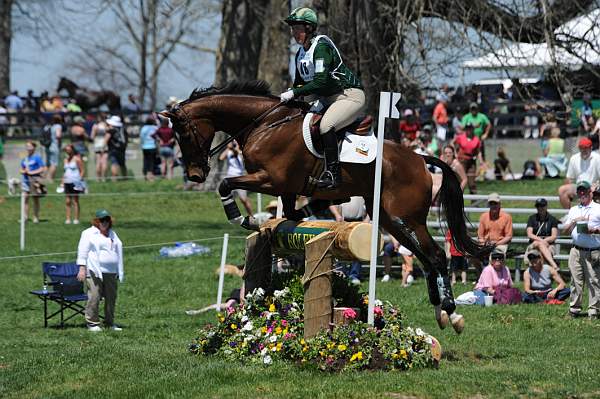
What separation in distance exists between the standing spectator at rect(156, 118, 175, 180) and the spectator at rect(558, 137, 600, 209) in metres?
14.9

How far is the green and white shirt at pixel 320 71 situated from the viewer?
37.0 ft

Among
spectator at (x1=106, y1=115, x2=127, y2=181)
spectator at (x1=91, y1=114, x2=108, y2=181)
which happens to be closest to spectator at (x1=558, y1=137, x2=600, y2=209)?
spectator at (x1=106, y1=115, x2=127, y2=181)

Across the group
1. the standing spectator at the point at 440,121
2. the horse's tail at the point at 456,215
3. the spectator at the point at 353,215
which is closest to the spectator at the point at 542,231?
the spectator at the point at 353,215

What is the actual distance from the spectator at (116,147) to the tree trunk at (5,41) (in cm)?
1960

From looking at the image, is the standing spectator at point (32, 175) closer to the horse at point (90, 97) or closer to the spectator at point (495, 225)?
the spectator at point (495, 225)

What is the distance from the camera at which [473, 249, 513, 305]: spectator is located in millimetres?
17016

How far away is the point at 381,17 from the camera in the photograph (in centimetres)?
2223

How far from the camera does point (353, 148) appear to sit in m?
11.8

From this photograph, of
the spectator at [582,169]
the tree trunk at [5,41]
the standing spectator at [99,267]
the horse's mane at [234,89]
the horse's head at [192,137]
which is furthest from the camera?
the tree trunk at [5,41]

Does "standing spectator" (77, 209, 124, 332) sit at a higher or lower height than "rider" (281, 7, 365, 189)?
lower

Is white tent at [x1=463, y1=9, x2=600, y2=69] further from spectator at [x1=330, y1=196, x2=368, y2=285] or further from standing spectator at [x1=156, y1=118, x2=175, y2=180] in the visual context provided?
standing spectator at [x1=156, y1=118, x2=175, y2=180]

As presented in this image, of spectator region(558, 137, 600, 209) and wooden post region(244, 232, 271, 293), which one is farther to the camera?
spectator region(558, 137, 600, 209)

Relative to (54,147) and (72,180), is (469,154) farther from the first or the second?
(54,147)

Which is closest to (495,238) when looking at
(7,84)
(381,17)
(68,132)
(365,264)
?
(365,264)
